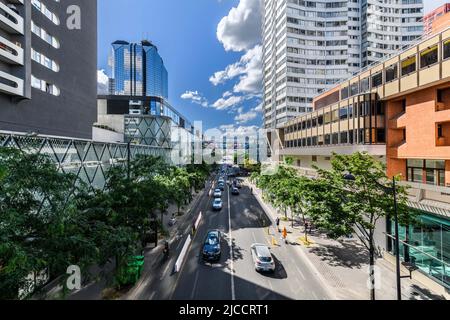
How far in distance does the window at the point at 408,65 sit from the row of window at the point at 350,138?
18.5ft

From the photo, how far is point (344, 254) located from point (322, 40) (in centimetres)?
6050

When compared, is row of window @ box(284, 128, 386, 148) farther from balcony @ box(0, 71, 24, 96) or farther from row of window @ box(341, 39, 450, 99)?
balcony @ box(0, 71, 24, 96)

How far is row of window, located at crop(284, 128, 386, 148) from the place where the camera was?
22.1m

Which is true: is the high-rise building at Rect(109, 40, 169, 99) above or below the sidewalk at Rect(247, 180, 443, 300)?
above

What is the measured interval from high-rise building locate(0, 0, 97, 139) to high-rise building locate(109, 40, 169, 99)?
14106 centimetres

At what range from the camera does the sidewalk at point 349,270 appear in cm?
1347

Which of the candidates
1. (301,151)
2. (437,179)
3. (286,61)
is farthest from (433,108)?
(286,61)

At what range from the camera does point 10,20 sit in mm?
19328

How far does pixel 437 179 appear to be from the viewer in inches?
634

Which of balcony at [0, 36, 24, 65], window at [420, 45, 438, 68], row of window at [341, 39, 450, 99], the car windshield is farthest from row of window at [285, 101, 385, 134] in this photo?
balcony at [0, 36, 24, 65]

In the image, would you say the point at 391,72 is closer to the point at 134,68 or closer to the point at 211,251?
the point at 211,251

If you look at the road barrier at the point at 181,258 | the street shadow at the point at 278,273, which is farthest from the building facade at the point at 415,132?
the road barrier at the point at 181,258

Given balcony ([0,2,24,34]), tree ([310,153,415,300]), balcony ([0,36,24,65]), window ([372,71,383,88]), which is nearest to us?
tree ([310,153,415,300])

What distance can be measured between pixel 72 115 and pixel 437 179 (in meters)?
38.4
